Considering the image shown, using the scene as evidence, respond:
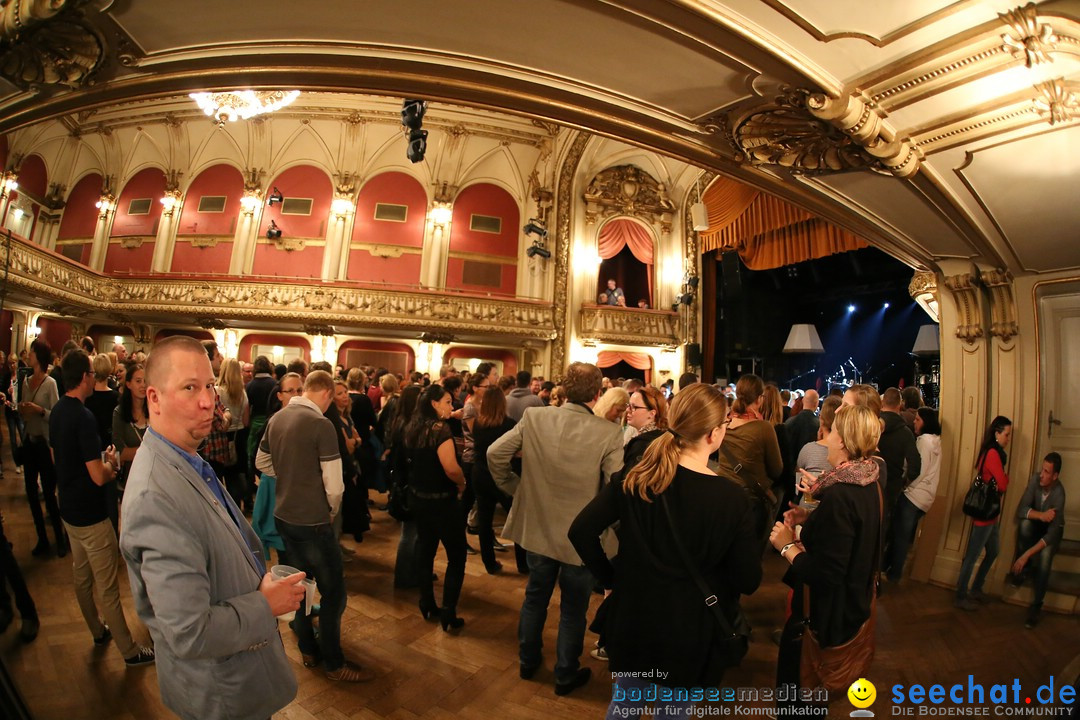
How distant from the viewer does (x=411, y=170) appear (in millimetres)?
12453

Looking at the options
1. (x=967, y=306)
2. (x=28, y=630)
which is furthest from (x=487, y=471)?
(x=967, y=306)

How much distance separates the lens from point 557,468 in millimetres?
2227

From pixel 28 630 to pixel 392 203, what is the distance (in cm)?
1149

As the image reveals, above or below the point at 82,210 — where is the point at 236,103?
below

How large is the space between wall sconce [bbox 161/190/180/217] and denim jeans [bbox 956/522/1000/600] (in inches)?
631

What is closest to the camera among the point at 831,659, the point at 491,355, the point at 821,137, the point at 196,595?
the point at 196,595

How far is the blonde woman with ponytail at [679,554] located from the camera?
1.28 meters

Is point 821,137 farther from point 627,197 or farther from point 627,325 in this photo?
point 627,197

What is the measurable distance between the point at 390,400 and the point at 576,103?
9.98 ft

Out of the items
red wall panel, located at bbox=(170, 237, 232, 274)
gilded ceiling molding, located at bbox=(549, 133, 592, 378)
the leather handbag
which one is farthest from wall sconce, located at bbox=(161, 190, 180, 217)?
the leather handbag

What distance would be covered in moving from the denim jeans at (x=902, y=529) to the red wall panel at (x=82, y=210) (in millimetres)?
17443

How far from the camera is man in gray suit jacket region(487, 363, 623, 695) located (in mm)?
2172

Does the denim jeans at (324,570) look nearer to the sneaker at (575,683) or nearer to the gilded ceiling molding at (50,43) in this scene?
the sneaker at (575,683)

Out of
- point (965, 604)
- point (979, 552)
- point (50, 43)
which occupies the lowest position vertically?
point (965, 604)
